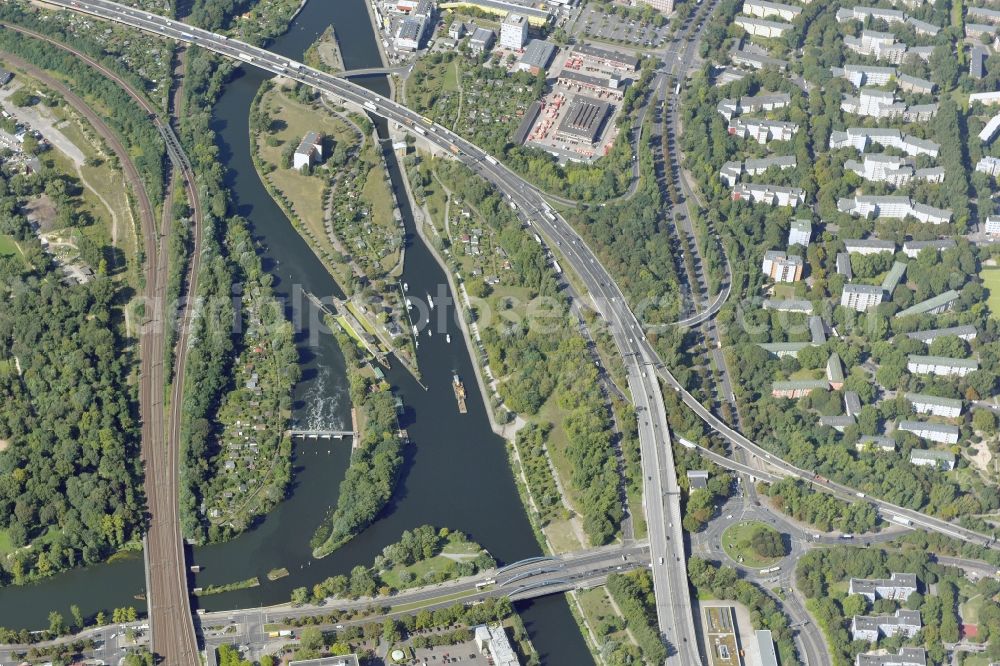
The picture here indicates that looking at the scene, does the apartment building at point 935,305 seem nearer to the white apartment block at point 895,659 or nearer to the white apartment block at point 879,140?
the white apartment block at point 879,140

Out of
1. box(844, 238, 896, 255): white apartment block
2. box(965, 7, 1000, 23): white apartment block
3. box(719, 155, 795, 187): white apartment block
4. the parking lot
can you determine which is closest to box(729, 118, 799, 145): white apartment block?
box(719, 155, 795, 187): white apartment block

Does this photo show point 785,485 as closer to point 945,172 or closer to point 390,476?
point 390,476

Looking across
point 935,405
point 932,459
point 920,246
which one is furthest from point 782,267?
point 932,459

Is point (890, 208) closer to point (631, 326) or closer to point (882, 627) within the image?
point (631, 326)

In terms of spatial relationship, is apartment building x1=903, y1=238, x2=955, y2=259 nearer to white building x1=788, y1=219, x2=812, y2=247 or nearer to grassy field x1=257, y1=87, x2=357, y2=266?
white building x1=788, y1=219, x2=812, y2=247

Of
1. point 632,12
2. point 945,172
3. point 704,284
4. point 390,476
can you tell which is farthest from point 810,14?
point 390,476
